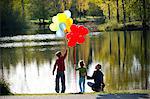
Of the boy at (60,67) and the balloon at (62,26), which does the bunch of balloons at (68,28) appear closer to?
the balloon at (62,26)

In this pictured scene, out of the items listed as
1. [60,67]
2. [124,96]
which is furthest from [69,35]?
[124,96]

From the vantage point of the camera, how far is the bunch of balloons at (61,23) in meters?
6.84

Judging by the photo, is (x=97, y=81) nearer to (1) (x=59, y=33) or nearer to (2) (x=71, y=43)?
(2) (x=71, y=43)

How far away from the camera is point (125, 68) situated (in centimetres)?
703

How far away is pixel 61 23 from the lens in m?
6.83

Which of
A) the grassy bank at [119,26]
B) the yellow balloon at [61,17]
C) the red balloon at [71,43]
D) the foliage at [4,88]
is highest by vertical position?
the yellow balloon at [61,17]

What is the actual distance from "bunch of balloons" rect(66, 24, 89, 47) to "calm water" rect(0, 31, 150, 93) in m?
0.11

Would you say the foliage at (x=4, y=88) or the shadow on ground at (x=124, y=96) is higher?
the foliage at (x=4, y=88)

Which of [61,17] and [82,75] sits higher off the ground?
[61,17]

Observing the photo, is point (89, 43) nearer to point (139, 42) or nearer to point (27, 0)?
point (139, 42)

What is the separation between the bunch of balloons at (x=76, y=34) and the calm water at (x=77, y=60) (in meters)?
0.11

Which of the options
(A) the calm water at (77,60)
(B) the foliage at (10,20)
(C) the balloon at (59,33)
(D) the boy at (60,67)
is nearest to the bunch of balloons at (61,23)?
(C) the balloon at (59,33)

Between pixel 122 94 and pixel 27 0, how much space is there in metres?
2.36

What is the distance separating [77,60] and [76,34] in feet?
1.57
